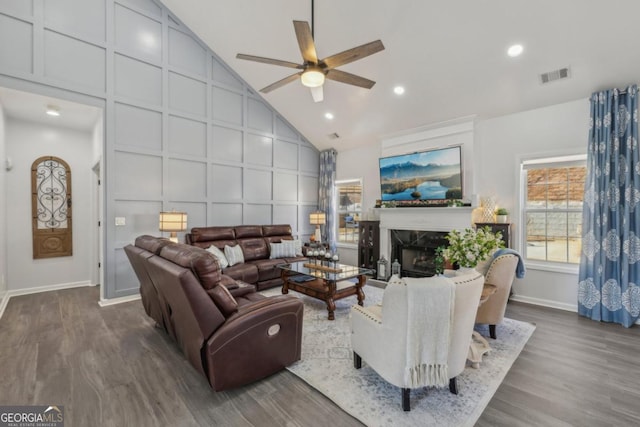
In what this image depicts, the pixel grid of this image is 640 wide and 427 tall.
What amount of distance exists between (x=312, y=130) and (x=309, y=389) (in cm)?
548

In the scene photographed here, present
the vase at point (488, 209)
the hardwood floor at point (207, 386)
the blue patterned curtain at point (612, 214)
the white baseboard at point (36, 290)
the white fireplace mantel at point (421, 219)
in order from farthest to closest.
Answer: the white fireplace mantel at point (421, 219) → the vase at point (488, 209) → the white baseboard at point (36, 290) → the blue patterned curtain at point (612, 214) → the hardwood floor at point (207, 386)

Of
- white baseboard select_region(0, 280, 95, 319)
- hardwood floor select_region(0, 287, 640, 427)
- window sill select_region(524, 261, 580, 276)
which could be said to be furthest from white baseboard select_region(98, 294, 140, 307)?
window sill select_region(524, 261, 580, 276)

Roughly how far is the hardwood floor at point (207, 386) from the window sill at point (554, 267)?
807 mm

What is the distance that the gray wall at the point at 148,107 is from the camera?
12.1 feet

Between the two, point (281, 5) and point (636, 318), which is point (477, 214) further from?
point (281, 5)

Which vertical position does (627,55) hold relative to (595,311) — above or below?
above

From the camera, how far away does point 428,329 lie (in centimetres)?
179

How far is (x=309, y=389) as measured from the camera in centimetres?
212

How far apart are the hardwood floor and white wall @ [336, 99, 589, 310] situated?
2.59 feet

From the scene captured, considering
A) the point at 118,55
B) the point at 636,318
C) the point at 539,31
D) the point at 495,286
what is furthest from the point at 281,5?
the point at 636,318

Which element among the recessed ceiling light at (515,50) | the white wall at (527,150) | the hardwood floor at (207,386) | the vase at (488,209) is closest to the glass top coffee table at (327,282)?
the hardwood floor at (207,386)

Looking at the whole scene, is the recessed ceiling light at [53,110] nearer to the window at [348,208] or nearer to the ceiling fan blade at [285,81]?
the ceiling fan blade at [285,81]

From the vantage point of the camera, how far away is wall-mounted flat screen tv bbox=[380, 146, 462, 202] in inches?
187

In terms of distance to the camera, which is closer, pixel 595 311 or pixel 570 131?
pixel 595 311
